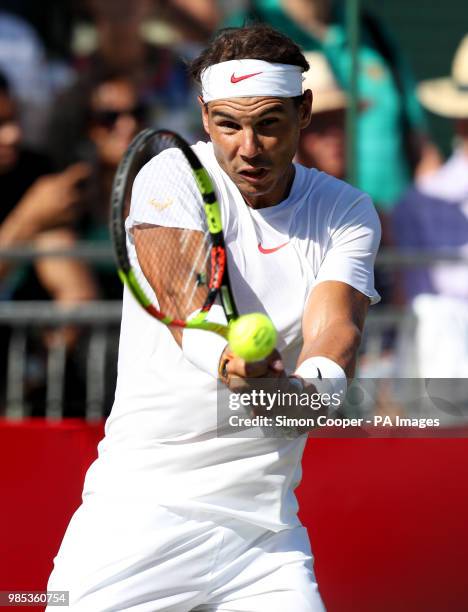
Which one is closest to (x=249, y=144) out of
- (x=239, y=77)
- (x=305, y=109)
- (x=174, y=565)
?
(x=239, y=77)

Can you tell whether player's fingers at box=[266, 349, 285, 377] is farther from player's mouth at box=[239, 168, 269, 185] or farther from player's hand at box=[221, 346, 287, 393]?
player's mouth at box=[239, 168, 269, 185]

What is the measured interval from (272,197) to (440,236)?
4.24 metres

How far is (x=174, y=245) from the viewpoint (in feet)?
11.5

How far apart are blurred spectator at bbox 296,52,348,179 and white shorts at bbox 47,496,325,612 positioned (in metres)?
4.37

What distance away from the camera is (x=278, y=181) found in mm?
3607

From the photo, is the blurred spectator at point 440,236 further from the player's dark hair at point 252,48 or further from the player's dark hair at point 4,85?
the player's dark hair at point 252,48

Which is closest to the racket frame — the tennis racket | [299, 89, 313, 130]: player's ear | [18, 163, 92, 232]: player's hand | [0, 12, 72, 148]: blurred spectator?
the tennis racket

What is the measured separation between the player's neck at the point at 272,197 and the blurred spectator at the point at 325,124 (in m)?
3.95

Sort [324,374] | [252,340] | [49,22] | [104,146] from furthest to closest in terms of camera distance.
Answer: [49,22]
[104,146]
[324,374]
[252,340]

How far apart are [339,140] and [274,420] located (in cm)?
452

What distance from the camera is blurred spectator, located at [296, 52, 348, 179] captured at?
7.59m

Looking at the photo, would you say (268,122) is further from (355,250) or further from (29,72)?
(29,72)

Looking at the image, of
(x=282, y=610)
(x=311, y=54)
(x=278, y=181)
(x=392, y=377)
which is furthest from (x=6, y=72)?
(x=282, y=610)

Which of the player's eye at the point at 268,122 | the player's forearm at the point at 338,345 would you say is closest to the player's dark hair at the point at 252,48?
the player's eye at the point at 268,122
